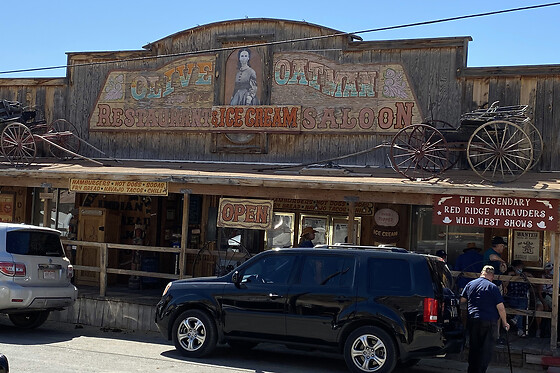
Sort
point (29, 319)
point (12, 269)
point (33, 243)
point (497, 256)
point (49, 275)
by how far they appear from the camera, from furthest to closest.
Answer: point (29, 319) < point (497, 256) < point (49, 275) < point (33, 243) < point (12, 269)

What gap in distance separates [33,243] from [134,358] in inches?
122

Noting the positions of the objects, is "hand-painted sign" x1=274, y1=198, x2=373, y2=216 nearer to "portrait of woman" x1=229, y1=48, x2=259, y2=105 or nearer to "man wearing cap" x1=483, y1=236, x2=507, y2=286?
"portrait of woman" x1=229, y1=48, x2=259, y2=105

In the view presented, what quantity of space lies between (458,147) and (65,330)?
26.8ft

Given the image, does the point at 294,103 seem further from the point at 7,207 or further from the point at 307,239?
the point at 7,207

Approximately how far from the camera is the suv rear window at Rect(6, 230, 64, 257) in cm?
1242

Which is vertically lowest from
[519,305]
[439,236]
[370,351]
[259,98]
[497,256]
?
[370,351]

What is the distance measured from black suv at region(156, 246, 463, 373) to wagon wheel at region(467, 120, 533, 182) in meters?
3.39

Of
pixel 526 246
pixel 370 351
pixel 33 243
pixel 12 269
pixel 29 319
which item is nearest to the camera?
pixel 370 351

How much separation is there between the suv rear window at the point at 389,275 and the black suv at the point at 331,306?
0.01 metres

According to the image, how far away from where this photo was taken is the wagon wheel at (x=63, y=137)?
1841 centimetres

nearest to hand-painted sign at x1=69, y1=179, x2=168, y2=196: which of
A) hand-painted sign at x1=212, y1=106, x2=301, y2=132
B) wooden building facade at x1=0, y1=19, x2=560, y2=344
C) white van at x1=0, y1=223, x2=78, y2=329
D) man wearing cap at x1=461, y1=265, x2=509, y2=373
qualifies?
wooden building facade at x1=0, y1=19, x2=560, y2=344

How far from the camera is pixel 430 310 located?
32.2 ft

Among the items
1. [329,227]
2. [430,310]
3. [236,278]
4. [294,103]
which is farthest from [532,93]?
[236,278]

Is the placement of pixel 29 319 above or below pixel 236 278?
below
